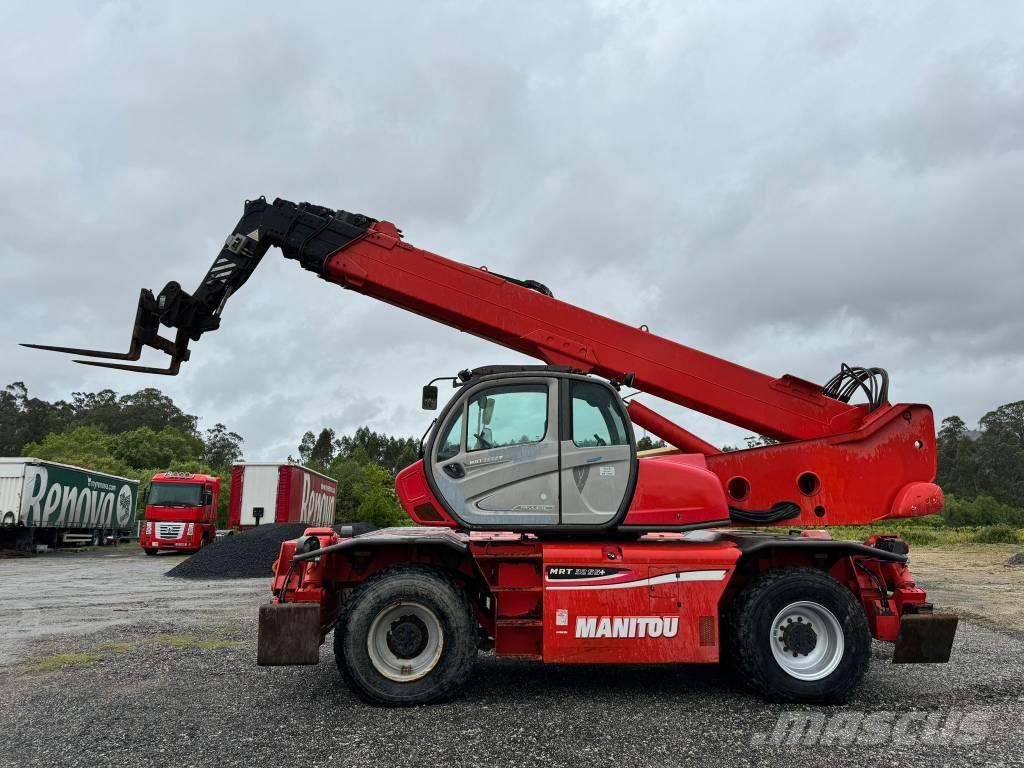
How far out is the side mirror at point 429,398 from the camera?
22.6ft

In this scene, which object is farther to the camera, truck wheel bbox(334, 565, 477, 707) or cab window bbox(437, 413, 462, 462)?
cab window bbox(437, 413, 462, 462)

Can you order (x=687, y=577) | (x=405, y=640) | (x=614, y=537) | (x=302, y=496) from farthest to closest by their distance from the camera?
1. (x=302, y=496)
2. (x=614, y=537)
3. (x=687, y=577)
4. (x=405, y=640)

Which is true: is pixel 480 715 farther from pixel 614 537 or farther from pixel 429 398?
pixel 429 398

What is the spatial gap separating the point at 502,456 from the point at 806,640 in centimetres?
316

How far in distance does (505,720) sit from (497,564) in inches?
51.7

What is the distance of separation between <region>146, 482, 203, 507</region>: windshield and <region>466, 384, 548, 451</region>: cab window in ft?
81.6

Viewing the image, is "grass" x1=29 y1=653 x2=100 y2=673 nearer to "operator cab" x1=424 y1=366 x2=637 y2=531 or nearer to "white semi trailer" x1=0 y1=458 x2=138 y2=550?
"operator cab" x1=424 y1=366 x2=637 y2=531

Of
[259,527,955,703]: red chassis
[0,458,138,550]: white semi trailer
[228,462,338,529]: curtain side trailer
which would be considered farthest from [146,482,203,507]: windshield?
[259,527,955,703]: red chassis

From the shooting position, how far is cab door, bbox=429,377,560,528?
6609 mm

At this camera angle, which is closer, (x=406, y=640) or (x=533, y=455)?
(x=406, y=640)

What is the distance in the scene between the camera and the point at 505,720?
579 cm

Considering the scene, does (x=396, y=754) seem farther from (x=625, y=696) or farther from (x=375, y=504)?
(x=375, y=504)

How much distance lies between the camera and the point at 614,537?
7016mm

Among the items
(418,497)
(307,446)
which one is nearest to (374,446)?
(307,446)
